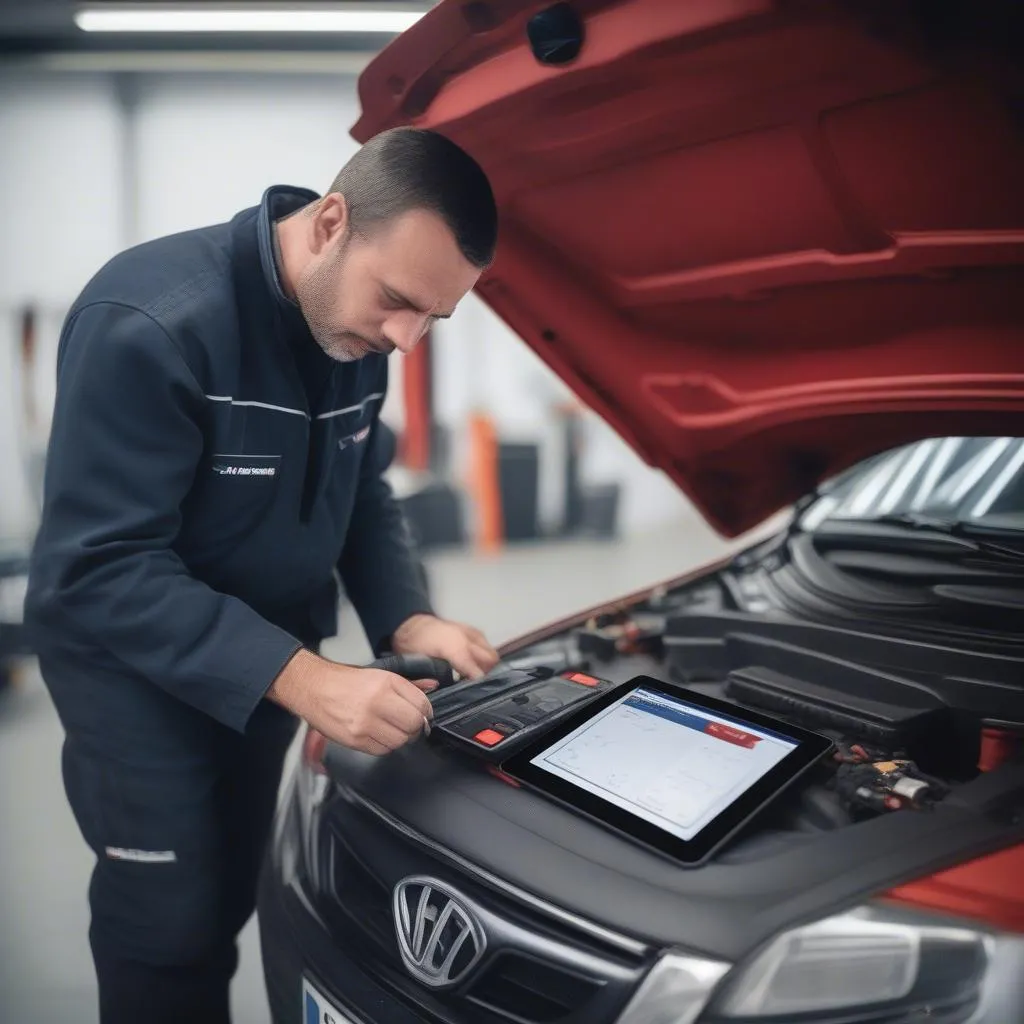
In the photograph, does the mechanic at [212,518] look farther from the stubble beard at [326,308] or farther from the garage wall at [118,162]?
the garage wall at [118,162]

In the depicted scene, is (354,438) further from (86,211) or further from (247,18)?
(86,211)

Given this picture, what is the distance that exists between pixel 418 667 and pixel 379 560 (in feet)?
0.97

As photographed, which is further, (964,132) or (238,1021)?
(238,1021)

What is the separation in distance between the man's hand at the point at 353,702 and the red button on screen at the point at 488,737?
0.07m

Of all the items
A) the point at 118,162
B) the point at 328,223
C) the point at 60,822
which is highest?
the point at 118,162

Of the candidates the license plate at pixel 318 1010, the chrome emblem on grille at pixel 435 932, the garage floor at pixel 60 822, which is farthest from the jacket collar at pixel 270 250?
the garage floor at pixel 60 822

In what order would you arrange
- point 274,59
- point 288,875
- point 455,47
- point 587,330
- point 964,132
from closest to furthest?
1. point 964,132
2. point 455,47
3. point 288,875
4. point 587,330
5. point 274,59

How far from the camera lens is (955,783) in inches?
32.1

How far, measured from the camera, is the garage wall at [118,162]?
2859 millimetres

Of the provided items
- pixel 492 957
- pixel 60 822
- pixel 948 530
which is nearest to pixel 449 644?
pixel 492 957

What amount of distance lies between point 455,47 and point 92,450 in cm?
58

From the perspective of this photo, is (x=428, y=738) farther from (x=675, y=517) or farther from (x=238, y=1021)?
(x=675, y=517)

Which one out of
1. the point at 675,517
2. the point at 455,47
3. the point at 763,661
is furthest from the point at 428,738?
the point at 675,517

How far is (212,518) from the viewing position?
101cm
